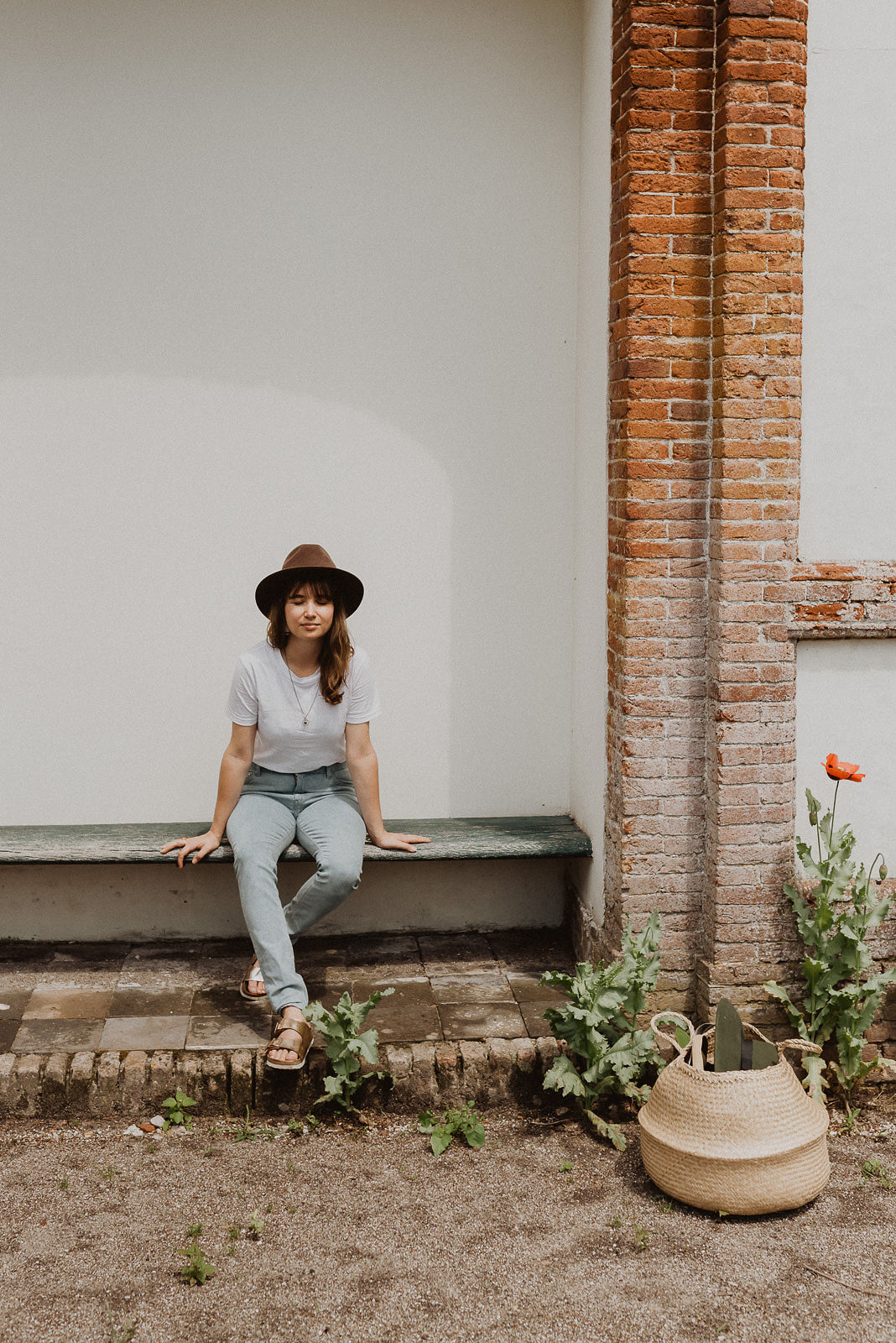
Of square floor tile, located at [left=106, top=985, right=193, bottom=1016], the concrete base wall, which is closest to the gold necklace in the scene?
the concrete base wall

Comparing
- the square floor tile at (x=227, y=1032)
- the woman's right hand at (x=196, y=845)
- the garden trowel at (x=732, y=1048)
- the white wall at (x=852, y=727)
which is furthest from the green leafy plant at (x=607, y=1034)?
the woman's right hand at (x=196, y=845)

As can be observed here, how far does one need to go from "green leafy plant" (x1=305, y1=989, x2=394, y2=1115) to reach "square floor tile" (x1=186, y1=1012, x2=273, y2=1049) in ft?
1.17

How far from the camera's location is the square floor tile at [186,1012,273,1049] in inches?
175

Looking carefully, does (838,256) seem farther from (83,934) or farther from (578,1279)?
(83,934)

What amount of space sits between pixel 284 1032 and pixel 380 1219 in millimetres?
789

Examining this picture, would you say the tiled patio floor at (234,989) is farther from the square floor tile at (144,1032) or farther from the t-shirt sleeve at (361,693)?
the t-shirt sleeve at (361,693)

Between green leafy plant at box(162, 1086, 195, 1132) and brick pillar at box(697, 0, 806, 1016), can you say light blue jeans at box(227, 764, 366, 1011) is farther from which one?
brick pillar at box(697, 0, 806, 1016)

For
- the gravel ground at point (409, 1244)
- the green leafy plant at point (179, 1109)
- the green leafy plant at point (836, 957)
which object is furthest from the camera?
the green leafy plant at point (836, 957)

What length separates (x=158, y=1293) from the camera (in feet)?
11.1

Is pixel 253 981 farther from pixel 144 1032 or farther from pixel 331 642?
pixel 331 642

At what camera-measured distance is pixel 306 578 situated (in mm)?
4742

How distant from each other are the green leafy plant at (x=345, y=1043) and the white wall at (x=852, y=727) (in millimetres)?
1751

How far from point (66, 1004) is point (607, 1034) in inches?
83.5

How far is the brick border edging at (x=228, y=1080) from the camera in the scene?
4.25 m
